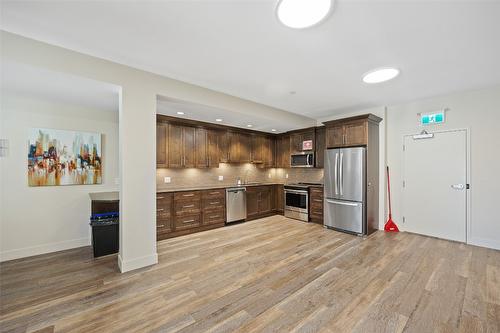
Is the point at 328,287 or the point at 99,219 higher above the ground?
the point at 99,219

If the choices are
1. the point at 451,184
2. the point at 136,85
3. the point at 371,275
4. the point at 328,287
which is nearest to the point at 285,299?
the point at 328,287

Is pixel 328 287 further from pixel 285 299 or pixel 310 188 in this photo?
pixel 310 188

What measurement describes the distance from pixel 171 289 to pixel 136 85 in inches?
104

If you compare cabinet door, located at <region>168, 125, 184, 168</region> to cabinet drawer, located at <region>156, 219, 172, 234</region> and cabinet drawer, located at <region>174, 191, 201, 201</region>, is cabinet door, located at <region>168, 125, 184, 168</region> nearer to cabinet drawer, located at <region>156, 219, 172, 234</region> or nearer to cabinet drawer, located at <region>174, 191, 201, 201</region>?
cabinet drawer, located at <region>174, 191, 201, 201</region>

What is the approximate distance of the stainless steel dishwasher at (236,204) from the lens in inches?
195

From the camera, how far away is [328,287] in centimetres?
235

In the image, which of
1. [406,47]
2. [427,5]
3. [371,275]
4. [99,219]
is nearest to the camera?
[427,5]

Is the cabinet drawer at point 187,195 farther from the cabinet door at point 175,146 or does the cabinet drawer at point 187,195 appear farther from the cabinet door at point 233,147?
the cabinet door at point 233,147

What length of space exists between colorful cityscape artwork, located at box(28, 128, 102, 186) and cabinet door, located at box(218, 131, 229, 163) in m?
2.55

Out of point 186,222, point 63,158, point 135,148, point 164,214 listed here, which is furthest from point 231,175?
point 63,158

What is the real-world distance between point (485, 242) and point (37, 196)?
7.57m


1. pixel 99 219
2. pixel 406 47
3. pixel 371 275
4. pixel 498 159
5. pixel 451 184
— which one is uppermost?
pixel 406 47

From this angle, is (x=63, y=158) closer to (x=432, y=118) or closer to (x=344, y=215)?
(x=344, y=215)

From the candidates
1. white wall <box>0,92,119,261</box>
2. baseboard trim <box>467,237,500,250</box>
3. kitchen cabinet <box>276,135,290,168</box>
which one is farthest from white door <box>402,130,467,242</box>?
white wall <box>0,92,119,261</box>
